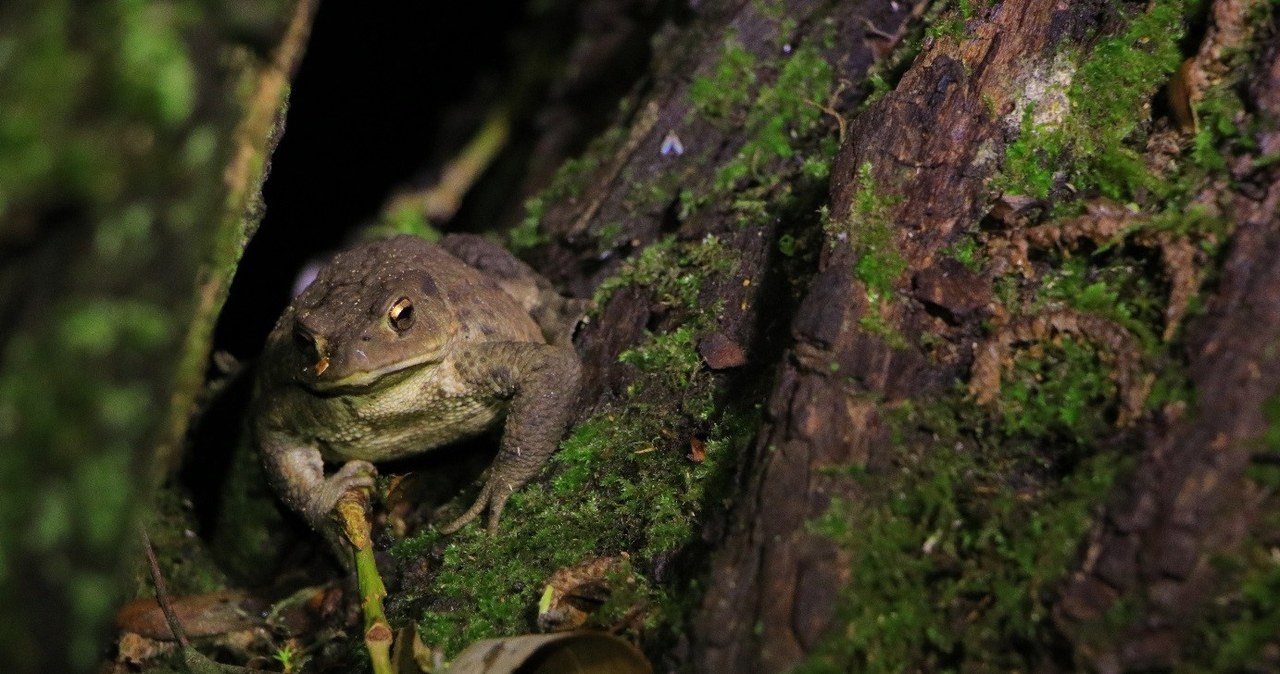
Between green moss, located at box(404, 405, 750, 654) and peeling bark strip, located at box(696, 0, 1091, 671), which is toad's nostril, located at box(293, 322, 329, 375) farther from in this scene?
peeling bark strip, located at box(696, 0, 1091, 671)

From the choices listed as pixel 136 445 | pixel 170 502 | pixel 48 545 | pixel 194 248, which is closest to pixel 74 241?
pixel 194 248

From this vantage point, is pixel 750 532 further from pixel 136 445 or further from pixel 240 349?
pixel 240 349

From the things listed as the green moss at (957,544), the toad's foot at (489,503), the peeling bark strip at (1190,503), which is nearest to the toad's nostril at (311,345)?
the toad's foot at (489,503)

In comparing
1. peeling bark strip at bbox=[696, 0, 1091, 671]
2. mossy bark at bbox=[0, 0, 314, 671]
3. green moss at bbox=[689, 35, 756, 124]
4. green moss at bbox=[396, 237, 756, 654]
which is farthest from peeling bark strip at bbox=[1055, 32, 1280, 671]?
green moss at bbox=[689, 35, 756, 124]

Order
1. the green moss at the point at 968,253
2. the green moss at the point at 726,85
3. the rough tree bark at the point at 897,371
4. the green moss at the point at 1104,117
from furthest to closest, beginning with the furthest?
the green moss at the point at 726,85 < the green moss at the point at 1104,117 < the green moss at the point at 968,253 < the rough tree bark at the point at 897,371

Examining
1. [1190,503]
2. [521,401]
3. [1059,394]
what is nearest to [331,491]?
[521,401]

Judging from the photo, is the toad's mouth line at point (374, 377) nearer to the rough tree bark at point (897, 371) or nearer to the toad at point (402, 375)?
the toad at point (402, 375)

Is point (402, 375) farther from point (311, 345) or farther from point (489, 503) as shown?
point (489, 503)
